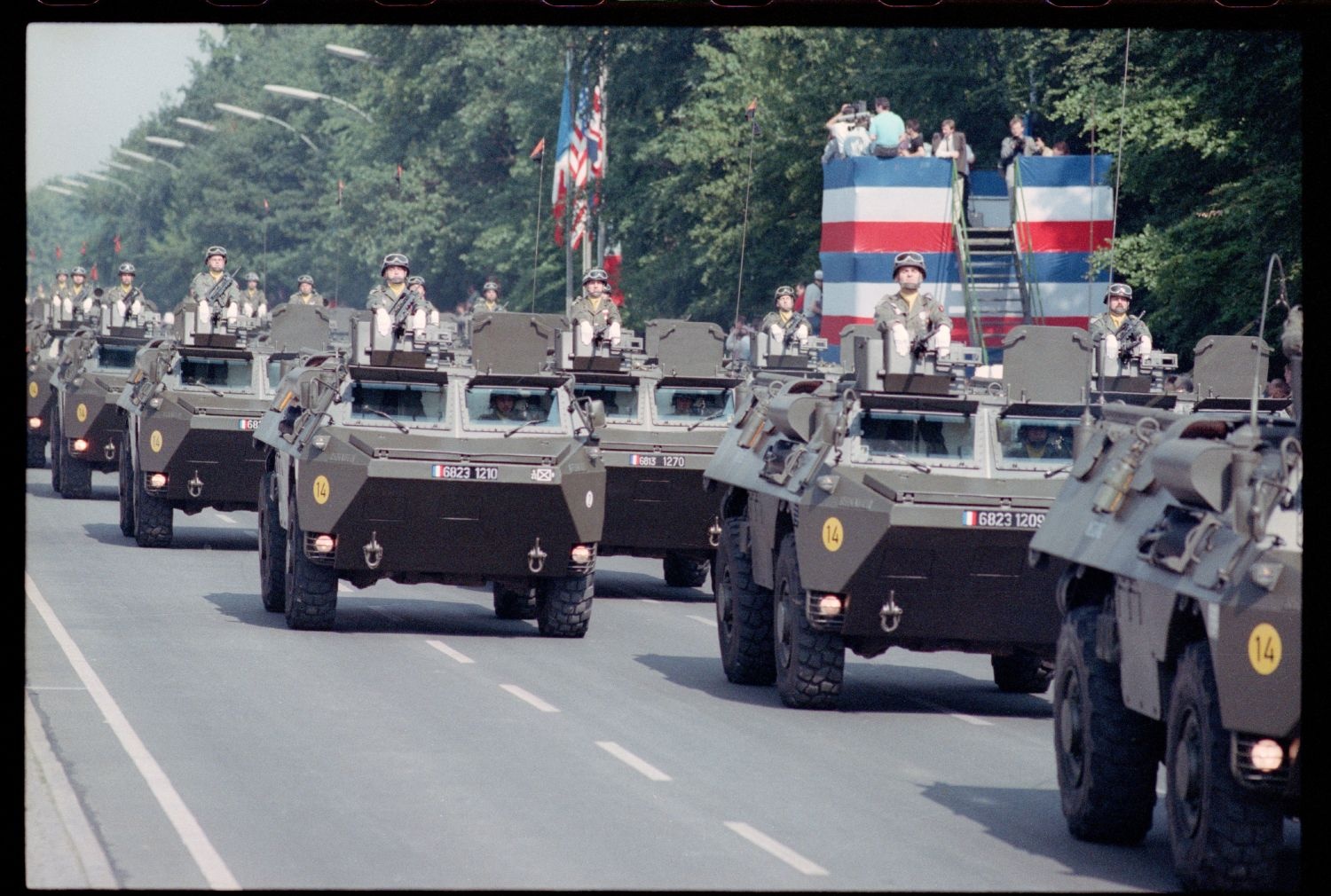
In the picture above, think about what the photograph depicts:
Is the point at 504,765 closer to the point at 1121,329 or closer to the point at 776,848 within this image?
the point at 776,848

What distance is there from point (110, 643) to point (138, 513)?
8.10m

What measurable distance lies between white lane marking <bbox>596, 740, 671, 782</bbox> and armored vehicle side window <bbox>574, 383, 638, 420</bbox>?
9449 millimetres

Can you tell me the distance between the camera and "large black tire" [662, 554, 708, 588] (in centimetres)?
2425

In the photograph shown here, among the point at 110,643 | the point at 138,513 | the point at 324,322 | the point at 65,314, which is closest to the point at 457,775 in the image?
the point at 110,643

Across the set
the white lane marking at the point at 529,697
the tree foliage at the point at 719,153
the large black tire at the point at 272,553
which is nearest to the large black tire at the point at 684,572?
the tree foliage at the point at 719,153

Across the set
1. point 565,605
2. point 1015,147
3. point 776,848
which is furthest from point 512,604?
point 776,848

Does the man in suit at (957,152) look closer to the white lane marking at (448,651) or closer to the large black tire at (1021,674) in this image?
the white lane marking at (448,651)

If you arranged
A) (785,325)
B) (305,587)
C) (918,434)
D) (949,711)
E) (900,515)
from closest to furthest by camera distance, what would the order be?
(900,515) < (918,434) < (949,711) < (305,587) < (785,325)

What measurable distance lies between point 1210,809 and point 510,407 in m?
10.4

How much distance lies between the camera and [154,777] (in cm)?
1250

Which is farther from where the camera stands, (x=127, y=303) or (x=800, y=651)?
(x=127, y=303)

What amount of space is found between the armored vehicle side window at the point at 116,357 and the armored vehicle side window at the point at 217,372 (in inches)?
206

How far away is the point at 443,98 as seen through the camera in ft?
136

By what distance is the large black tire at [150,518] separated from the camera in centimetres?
2580
